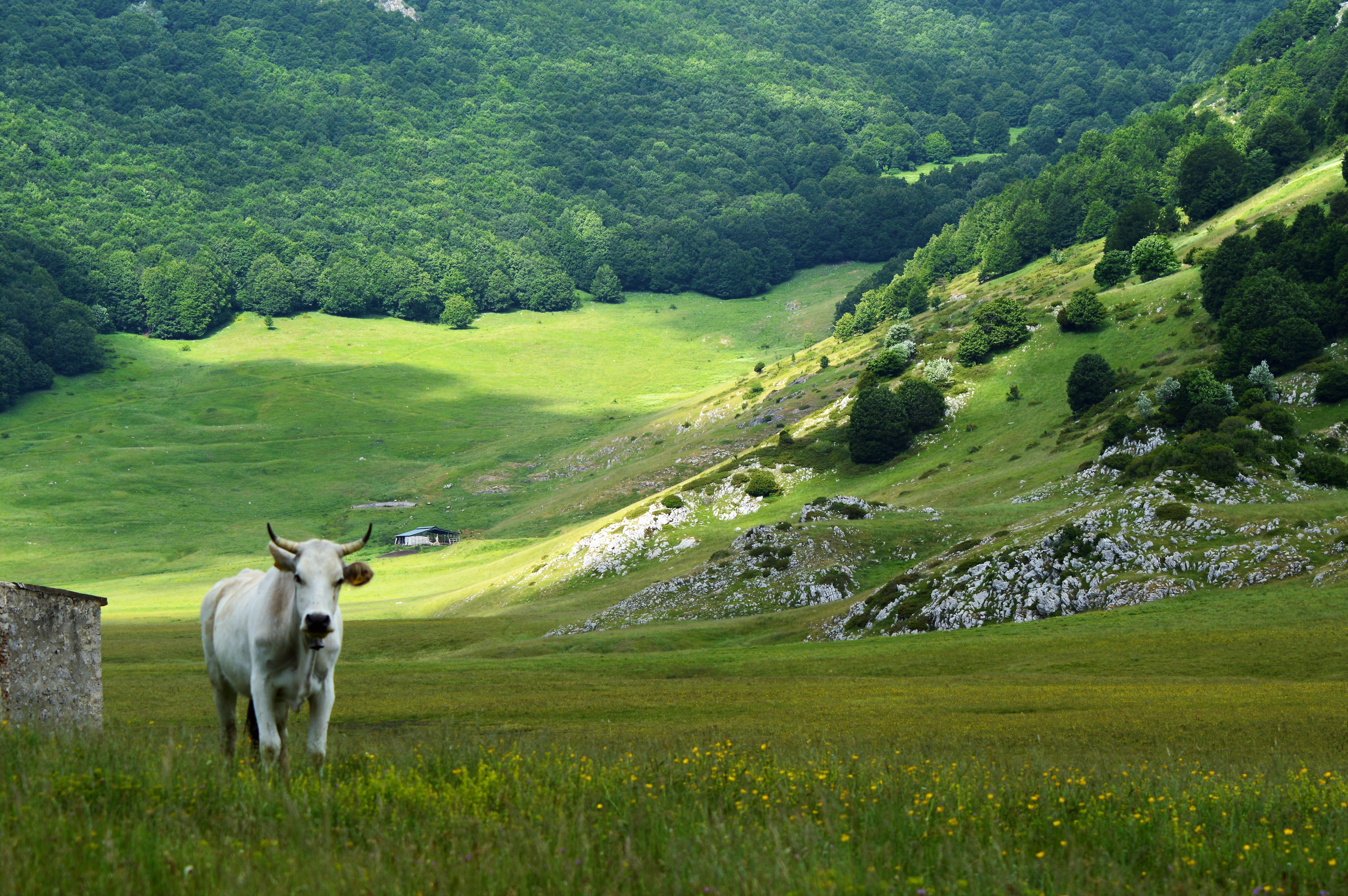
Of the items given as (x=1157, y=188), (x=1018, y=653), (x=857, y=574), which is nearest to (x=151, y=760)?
(x=1018, y=653)

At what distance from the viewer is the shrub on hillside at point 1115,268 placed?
13125 cm

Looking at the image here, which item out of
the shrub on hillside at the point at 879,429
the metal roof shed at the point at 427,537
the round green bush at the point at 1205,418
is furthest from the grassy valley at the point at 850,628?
the metal roof shed at the point at 427,537

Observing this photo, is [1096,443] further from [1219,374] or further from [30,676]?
[30,676]

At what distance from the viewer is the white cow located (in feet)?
46.7

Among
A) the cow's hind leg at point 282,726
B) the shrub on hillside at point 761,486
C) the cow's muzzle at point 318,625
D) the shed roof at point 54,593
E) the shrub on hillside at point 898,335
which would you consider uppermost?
the shrub on hillside at point 898,335

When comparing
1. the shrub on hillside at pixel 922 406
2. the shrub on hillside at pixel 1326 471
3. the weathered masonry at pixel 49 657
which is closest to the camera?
the weathered masonry at pixel 49 657

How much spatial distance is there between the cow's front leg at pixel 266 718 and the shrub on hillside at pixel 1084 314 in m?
117

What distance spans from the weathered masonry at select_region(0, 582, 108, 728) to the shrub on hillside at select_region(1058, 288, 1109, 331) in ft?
376

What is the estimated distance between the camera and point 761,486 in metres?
111

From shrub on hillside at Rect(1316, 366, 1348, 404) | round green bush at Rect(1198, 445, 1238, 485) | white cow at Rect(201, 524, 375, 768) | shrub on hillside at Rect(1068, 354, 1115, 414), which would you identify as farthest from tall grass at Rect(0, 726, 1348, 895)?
shrub on hillside at Rect(1068, 354, 1115, 414)

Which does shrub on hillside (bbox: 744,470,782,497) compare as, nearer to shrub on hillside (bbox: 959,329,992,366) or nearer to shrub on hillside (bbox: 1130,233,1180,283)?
shrub on hillside (bbox: 959,329,992,366)

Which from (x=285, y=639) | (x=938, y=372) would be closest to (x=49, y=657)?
(x=285, y=639)

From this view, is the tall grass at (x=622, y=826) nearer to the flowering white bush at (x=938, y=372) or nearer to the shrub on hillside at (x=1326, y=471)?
the shrub on hillside at (x=1326, y=471)

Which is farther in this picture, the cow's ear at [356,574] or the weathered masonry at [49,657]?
the weathered masonry at [49,657]
